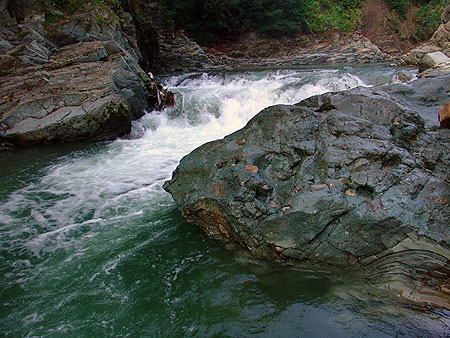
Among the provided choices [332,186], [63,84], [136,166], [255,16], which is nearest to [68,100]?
[63,84]

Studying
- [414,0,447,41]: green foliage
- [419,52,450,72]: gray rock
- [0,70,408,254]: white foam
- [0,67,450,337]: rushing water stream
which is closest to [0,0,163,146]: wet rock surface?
[0,70,408,254]: white foam

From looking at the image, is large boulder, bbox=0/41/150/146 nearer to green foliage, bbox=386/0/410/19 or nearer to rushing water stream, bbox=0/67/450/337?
rushing water stream, bbox=0/67/450/337

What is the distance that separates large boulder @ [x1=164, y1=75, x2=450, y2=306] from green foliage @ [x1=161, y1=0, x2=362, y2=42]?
56.3 feet

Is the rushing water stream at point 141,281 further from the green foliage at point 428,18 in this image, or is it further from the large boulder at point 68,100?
the green foliage at point 428,18

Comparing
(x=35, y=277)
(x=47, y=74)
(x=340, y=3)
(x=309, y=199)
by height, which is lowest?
(x=35, y=277)

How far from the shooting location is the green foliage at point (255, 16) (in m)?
19.7

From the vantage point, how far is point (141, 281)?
3088 mm

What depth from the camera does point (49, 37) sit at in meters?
8.95

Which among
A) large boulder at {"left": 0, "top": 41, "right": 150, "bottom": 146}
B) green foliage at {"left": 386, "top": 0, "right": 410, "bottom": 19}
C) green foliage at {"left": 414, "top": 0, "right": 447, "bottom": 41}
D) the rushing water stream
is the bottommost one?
the rushing water stream

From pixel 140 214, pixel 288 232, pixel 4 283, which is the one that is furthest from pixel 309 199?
pixel 4 283

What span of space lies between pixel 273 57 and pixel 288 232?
64.3ft

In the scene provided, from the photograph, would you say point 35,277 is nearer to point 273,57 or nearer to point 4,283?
point 4,283

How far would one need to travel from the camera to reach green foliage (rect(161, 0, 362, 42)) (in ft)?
64.6

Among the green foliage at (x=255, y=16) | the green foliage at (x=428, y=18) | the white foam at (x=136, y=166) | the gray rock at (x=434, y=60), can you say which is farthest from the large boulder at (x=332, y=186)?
the green foliage at (x=428, y=18)
